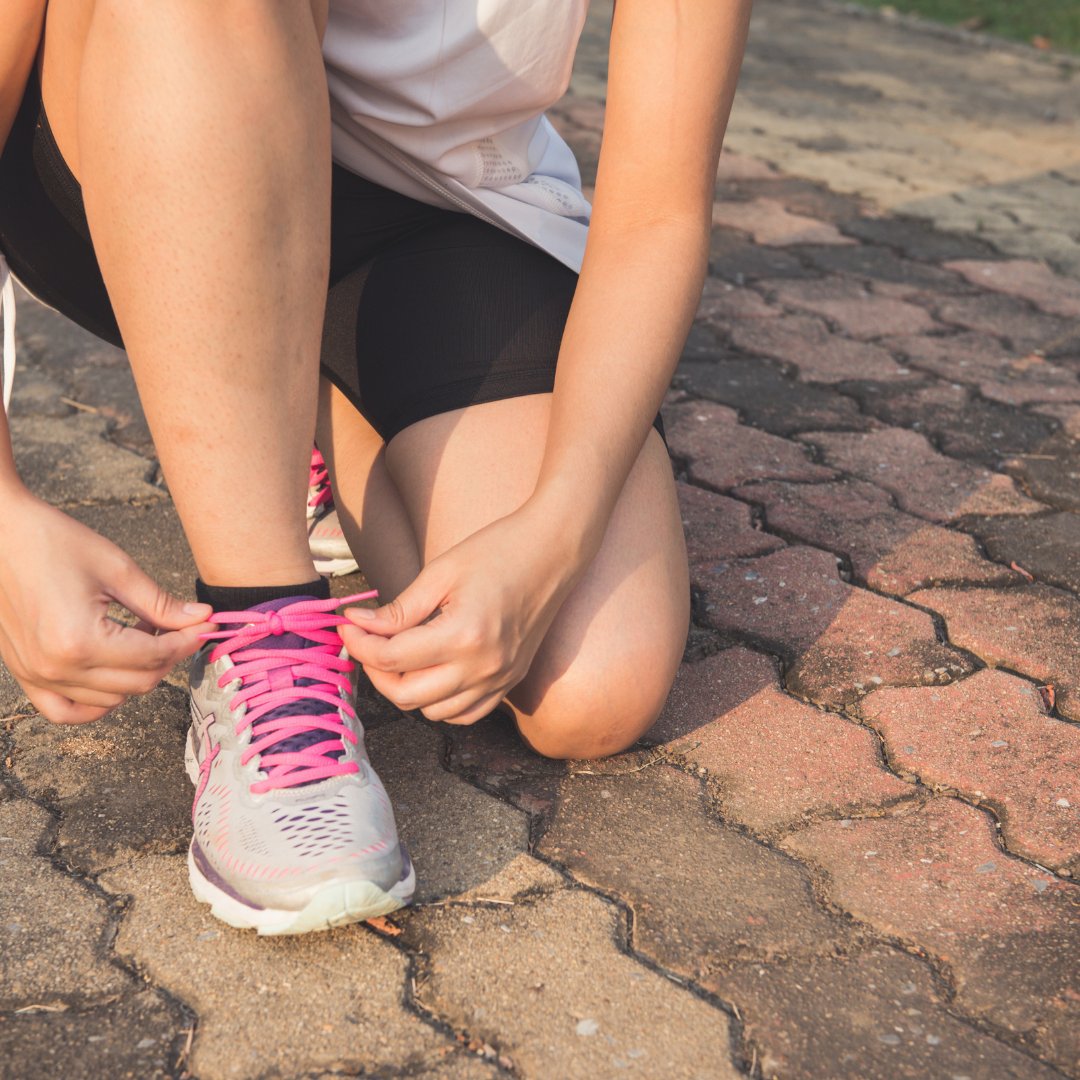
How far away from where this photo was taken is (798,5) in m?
7.46

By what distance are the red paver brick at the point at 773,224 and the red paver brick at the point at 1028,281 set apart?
32cm

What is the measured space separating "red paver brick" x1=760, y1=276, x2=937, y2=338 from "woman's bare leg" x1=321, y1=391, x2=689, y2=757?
1346mm

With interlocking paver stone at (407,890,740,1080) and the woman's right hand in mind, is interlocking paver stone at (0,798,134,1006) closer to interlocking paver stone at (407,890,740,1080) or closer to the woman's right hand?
the woman's right hand

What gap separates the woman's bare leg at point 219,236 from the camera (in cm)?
116

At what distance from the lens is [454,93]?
154cm

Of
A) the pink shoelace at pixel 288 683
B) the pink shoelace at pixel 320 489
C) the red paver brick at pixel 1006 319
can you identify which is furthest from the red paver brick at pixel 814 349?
the pink shoelace at pixel 288 683

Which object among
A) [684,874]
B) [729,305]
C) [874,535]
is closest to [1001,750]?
[684,874]

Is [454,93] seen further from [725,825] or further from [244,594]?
[725,825]

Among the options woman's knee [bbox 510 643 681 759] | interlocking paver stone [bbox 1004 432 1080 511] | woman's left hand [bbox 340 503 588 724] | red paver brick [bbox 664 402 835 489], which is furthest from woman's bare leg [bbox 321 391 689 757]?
interlocking paver stone [bbox 1004 432 1080 511]

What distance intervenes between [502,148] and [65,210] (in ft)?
1.60

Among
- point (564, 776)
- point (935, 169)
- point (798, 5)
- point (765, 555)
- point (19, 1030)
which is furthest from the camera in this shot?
point (798, 5)

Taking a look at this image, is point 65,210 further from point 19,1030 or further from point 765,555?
point 765,555

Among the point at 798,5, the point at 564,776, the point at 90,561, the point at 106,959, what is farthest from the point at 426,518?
the point at 798,5

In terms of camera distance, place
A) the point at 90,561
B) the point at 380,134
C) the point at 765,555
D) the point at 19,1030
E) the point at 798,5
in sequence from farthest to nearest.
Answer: the point at 798,5
the point at 765,555
the point at 380,134
the point at 90,561
the point at 19,1030
